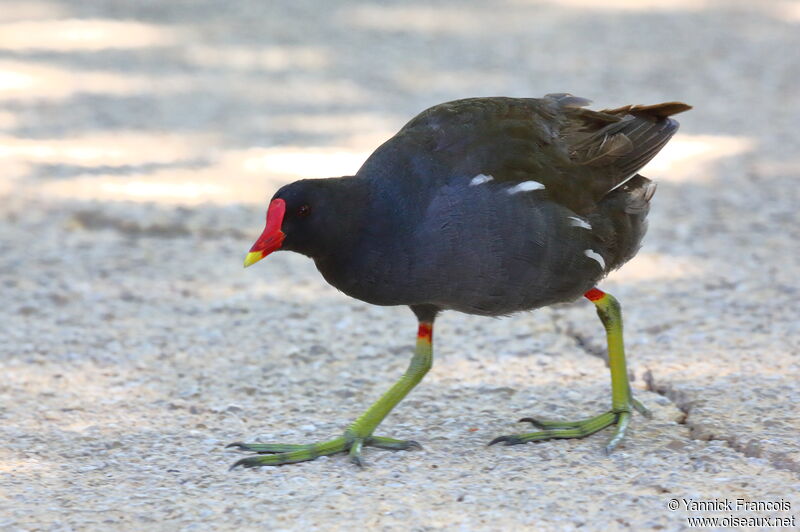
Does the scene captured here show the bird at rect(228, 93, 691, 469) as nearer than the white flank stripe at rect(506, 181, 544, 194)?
Yes

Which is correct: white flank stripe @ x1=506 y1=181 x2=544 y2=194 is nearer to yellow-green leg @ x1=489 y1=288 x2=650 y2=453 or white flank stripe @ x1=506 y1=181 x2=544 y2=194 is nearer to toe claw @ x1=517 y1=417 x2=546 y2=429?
yellow-green leg @ x1=489 y1=288 x2=650 y2=453

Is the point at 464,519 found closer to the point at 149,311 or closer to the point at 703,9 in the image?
the point at 149,311

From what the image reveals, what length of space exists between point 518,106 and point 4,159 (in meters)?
3.90

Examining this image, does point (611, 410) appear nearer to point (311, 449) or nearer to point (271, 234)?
point (311, 449)

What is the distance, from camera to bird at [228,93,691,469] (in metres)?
2.98

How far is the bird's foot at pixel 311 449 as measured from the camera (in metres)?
3.13

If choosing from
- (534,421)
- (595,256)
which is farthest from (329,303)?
(595,256)

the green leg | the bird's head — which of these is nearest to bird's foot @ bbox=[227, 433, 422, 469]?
the green leg

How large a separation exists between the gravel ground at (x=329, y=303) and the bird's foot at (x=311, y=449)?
53mm

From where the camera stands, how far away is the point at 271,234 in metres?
2.93

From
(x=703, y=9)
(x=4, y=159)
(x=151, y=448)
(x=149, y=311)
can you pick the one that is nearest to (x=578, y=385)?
(x=151, y=448)

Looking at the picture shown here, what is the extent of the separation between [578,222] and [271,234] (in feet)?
2.85

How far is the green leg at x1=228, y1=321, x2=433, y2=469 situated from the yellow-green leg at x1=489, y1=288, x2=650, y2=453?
0.96ft

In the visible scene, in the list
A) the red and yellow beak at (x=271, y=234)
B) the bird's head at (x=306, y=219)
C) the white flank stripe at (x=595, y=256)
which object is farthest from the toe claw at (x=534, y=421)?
the red and yellow beak at (x=271, y=234)
